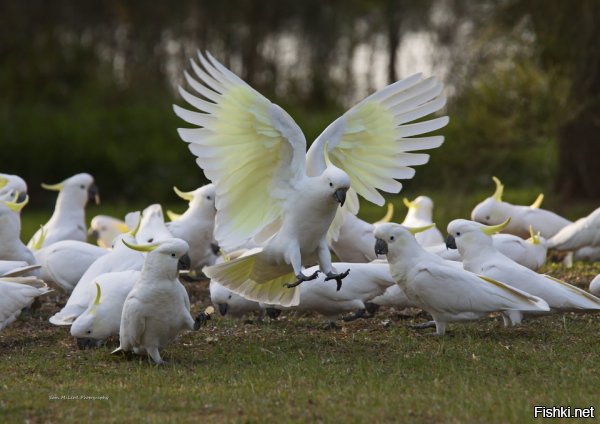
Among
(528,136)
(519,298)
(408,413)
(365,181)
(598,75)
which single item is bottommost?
(408,413)

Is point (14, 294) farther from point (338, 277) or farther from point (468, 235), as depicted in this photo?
point (468, 235)

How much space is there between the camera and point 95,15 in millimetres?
25844

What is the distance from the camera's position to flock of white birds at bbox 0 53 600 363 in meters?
5.15

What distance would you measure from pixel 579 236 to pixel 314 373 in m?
3.61

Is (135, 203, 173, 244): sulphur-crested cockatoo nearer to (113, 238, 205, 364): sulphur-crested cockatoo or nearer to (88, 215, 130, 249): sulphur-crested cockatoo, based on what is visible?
(88, 215, 130, 249): sulphur-crested cockatoo

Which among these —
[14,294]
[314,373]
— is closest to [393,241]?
[314,373]

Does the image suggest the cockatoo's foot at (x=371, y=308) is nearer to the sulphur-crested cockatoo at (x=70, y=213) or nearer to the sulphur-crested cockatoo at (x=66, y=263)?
the sulphur-crested cockatoo at (x=66, y=263)

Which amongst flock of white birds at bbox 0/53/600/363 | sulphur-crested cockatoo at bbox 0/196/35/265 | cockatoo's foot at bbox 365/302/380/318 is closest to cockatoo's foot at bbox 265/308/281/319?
flock of white birds at bbox 0/53/600/363

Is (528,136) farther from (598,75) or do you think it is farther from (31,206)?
(31,206)

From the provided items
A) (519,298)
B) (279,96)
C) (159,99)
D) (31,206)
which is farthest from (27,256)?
(279,96)

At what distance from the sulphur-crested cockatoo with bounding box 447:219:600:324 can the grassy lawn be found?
0.67 ft

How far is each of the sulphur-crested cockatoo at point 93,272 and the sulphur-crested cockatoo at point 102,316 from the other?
0.61ft

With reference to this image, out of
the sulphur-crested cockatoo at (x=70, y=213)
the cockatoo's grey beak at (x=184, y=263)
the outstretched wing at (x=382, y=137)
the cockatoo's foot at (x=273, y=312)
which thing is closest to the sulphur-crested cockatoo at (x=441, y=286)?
the outstretched wing at (x=382, y=137)

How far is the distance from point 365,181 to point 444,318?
3.68 ft
